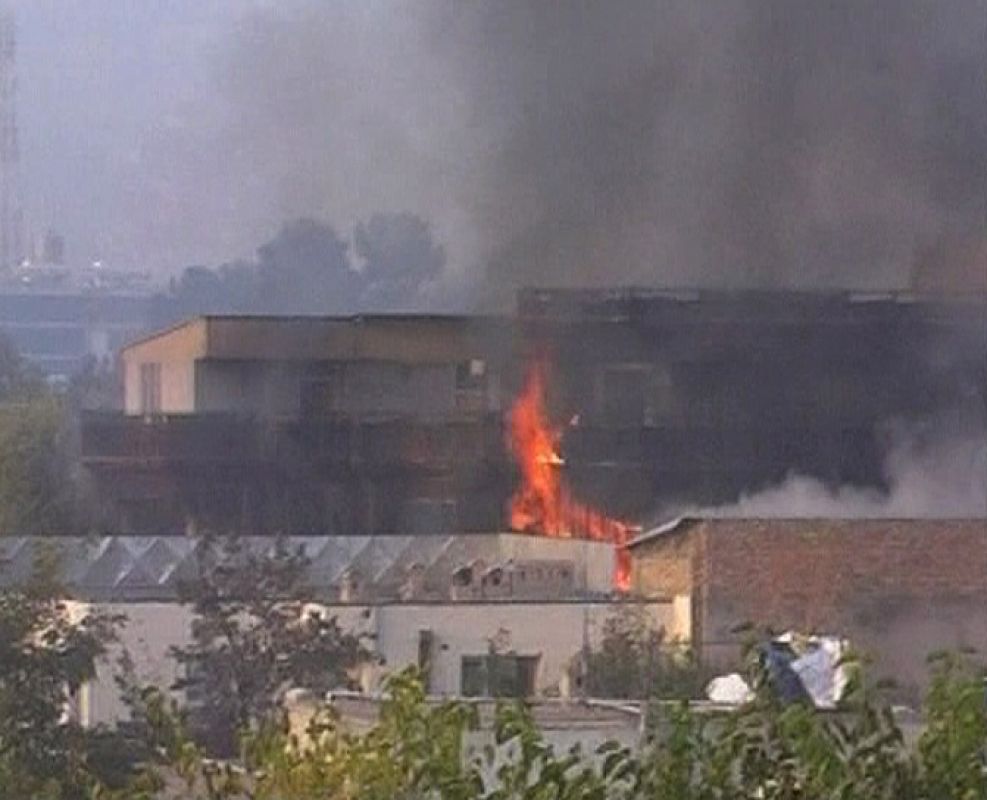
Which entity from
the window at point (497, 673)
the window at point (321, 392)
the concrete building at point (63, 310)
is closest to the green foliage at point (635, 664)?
the window at point (497, 673)

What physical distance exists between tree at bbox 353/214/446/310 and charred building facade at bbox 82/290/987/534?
1887cm

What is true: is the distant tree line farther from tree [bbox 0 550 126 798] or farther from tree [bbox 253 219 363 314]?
tree [bbox 0 550 126 798]

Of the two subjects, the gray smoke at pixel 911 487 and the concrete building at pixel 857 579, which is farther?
the gray smoke at pixel 911 487

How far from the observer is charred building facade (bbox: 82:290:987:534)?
113 ft

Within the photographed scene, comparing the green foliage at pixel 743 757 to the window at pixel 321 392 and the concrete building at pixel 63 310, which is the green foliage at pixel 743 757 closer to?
the window at pixel 321 392

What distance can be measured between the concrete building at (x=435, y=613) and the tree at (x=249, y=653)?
0.73 feet

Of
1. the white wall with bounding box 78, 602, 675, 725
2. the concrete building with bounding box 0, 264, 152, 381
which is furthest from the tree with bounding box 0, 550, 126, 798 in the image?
the concrete building with bounding box 0, 264, 152, 381

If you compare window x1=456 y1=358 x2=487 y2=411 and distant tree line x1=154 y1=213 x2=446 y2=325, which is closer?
window x1=456 y1=358 x2=487 y2=411

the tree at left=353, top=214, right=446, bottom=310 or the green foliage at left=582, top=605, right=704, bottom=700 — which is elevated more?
the tree at left=353, top=214, right=446, bottom=310

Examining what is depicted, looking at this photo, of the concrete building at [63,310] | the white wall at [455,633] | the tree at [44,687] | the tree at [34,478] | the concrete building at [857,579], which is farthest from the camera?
the concrete building at [63,310]

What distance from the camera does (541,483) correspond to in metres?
34.2

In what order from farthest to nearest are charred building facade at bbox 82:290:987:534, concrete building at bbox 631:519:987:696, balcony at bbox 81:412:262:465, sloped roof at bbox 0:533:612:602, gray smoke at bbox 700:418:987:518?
balcony at bbox 81:412:262:465 → charred building facade at bbox 82:290:987:534 → gray smoke at bbox 700:418:987:518 → sloped roof at bbox 0:533:612:602 → concrete building at bbox 631:519:987:696

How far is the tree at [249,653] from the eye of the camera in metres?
21.8

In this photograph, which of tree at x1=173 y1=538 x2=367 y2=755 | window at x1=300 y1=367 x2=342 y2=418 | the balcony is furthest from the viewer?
window at x1=300 y1=367 x2=342 y2=418
